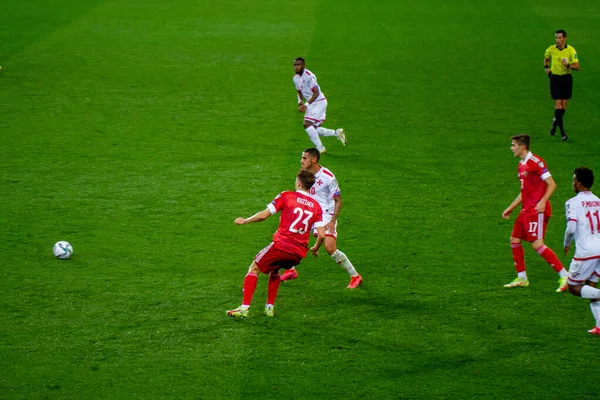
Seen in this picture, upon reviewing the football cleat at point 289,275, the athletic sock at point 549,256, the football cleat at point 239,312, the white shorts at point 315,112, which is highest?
the white shorts at point 315,112

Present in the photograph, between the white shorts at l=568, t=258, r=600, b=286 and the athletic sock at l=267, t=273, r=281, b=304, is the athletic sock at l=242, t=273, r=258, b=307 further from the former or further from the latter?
the white shorts at l=568, t=258, r=600, b=286

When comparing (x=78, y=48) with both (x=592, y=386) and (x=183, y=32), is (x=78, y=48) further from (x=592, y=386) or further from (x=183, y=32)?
(x=592, y=386)

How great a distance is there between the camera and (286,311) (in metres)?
10.1

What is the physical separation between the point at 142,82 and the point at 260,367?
571 inches

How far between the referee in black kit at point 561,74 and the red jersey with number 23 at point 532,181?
738cm

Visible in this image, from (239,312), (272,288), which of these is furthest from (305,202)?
(239,312)

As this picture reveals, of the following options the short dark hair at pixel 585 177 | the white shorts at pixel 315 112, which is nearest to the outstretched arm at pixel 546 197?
the short dark hair at pixel 585 177

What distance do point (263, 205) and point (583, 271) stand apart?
6023mm

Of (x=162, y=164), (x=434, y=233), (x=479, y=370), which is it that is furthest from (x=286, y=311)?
(x=162, y=164)

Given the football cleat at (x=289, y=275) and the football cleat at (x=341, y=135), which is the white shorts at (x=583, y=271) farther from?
the football cleat at (x=341, y=135)

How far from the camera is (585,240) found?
9.20 m

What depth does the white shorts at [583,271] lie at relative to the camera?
9.20 meters

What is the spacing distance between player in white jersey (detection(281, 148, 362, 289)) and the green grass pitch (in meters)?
0.23

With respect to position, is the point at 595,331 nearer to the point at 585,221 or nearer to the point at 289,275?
the point at 585,221
